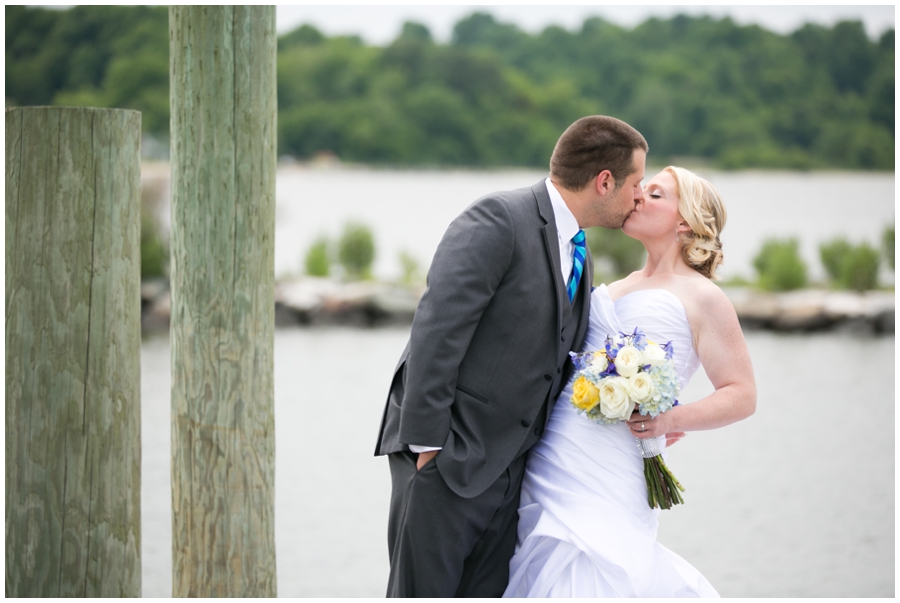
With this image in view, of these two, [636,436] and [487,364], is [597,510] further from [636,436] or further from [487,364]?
[487,364]

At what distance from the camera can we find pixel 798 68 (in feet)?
174

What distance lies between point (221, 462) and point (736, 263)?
26463mm

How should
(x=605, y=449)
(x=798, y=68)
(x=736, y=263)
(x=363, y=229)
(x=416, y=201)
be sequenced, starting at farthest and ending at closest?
(x=798, y=68) < (x=416, y=201) < (x=736, y=263) < (x=363, y=229) < (x=605, y=449)

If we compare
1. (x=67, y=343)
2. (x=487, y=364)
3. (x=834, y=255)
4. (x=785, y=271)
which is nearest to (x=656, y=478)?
(x=487, y=364)

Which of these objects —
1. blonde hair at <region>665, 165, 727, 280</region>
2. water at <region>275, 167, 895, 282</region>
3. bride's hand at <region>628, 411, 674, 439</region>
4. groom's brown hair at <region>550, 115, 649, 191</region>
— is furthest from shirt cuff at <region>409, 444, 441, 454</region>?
water at <region>275, 167, 895, 282</region>

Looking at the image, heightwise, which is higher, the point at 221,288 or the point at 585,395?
the point at 221,288

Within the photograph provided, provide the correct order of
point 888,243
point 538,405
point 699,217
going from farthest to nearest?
point 888,243 < point 699,217 < point 538,405

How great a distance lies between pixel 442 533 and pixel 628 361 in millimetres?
810

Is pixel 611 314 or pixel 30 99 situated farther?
pixel 30 99

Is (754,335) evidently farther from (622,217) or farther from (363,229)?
(622,217)

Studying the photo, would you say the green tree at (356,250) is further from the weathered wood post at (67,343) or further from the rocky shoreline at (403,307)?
the weathered wood post at (67,343)

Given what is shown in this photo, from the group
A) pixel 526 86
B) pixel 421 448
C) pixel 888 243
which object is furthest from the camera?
pixel 526 86

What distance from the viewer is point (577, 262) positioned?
312 centimetres

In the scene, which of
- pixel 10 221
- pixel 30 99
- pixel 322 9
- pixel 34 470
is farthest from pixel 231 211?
pixel 322 9
